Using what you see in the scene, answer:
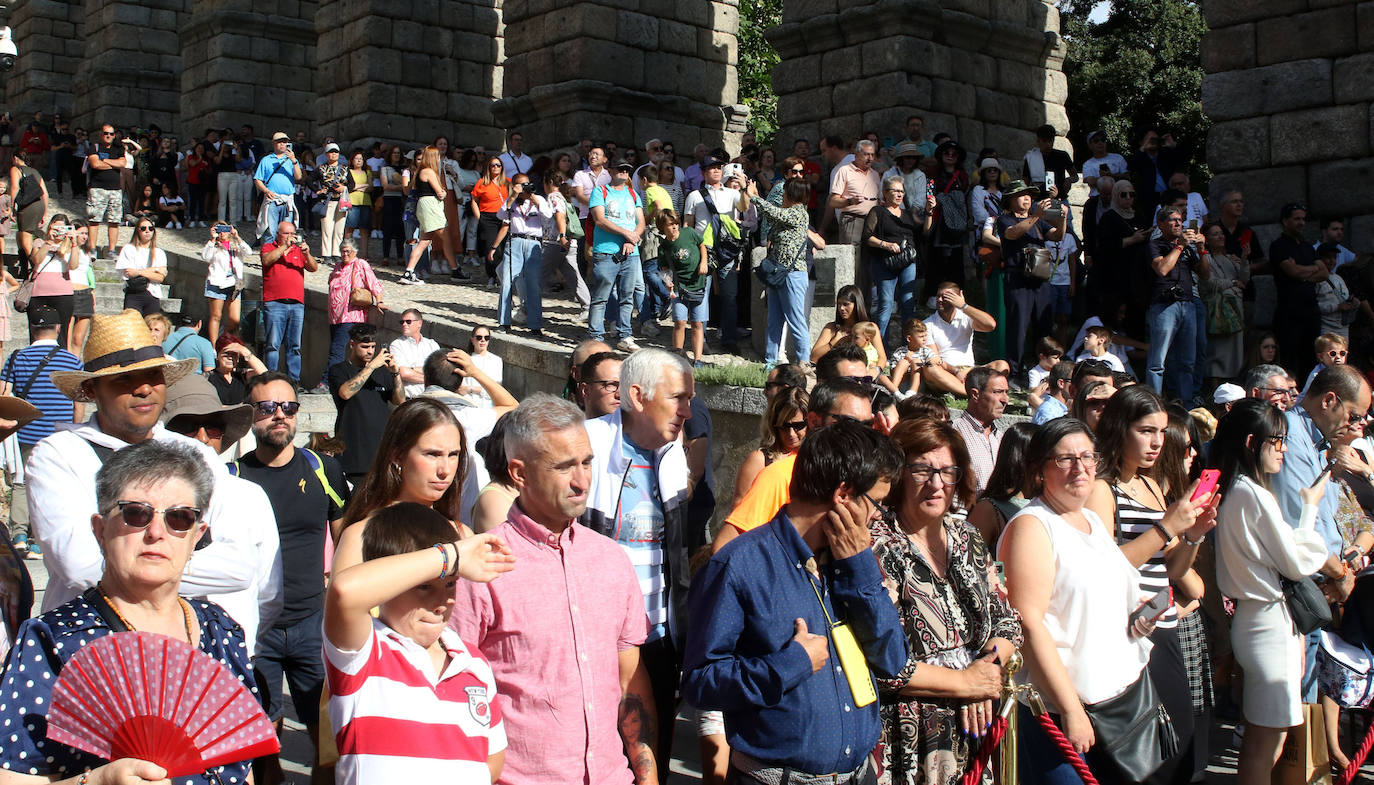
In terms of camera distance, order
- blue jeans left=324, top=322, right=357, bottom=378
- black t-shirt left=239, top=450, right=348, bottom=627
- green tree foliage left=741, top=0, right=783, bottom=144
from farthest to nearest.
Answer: green tree foliage left=741, top=0, right=783, bottom=144 < blue jeans left=324, top=322, right=357, bottom=378 < black t-shirt left=239, top=450, right=348, bottom=627

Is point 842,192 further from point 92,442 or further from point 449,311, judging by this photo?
point 92,442

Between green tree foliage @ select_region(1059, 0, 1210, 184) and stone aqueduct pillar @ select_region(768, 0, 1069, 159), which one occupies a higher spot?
green tree foliage @ select_region(1059, 0, 1210, 184)

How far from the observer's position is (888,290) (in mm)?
11047

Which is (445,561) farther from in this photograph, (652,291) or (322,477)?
(652,291)

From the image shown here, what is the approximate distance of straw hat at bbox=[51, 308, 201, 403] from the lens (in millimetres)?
4023

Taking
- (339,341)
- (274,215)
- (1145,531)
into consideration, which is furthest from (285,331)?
(1145,531)

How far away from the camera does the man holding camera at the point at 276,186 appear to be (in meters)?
16.0

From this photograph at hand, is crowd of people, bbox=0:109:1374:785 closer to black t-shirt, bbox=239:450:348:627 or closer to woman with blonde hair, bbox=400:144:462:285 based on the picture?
black t-shirt, bbox=239:450:348:627

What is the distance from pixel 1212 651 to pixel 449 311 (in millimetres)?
8900

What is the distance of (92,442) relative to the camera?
3707mm

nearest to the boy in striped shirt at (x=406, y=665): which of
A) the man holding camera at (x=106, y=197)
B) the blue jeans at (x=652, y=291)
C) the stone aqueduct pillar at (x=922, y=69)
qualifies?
the blue jeans at (x=652, y=291)

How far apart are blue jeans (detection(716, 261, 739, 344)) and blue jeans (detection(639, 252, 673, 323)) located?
0.50m

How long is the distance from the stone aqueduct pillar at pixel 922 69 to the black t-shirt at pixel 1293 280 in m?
5.18

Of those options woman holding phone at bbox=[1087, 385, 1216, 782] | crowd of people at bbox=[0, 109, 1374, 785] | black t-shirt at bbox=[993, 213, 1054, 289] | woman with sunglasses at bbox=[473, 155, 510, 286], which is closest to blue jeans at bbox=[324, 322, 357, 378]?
woman with sunglasses at bbox=[473, 155, 510, 286]
